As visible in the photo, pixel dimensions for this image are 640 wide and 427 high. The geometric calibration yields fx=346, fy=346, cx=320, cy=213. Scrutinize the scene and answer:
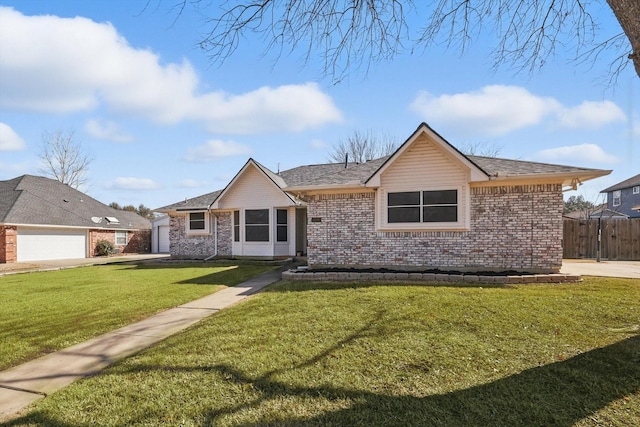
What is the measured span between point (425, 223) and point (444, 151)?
2.27 m

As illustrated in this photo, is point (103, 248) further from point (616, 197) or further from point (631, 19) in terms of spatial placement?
point (616, 197)

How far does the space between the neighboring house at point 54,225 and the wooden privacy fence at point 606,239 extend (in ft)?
98.3

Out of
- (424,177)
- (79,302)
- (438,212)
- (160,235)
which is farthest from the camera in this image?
(160,235)

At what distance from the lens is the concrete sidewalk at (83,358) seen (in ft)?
12.2

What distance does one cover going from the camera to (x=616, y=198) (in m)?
34.8

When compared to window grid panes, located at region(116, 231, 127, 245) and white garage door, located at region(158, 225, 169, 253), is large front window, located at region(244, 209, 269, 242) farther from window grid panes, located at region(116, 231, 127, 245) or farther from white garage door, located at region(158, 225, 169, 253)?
window grid panes, located at region(116, 231, 127, 245)

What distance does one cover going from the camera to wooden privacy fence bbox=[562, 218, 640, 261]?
1620cm

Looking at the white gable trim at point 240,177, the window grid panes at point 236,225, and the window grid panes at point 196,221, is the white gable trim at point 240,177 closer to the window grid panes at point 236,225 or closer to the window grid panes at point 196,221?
the window grid panes at point 236,225

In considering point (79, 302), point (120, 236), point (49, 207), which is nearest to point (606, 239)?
point (79, 302)

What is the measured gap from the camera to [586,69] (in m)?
5.43

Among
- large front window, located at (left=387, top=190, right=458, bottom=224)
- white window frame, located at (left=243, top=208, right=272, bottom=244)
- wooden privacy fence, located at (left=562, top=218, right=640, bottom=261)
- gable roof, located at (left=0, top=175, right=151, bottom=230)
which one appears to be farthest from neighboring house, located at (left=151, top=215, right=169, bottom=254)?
wooden privacy fence, located at (left=562, top=218, right=640, bottom=261)

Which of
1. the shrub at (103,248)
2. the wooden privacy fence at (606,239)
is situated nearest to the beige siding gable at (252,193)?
the wooden privacy fence at (606,239)

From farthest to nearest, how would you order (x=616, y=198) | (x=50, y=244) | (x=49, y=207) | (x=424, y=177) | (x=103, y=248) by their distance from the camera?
(x=616, y=198), (x=103, y=248), (x=49, y=207), (x=50, y=244), (x=424, y=177)

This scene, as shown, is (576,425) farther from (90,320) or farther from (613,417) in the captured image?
(90,320)
